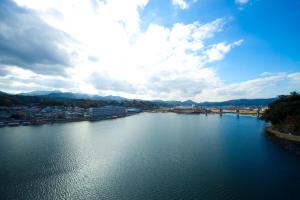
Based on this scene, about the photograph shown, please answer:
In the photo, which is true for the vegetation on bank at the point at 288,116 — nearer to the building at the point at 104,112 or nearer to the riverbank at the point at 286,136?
the riverbank at the point at 286,136

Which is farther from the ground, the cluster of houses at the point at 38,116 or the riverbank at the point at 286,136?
the cluster of houses at the point at 38,116

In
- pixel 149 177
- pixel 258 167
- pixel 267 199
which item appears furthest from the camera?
pixel 258 167

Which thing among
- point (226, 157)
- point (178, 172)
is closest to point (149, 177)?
point (178, 172)

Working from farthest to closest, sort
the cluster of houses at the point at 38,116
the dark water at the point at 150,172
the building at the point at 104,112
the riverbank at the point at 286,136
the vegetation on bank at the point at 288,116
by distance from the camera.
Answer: the building at the point at 104,112 < the cluster of houses at the point at 38,116 < the vegetation on bank at the point at 288,116 < the riverbank at the point at 286,136 < the dark water at the point at 150,172

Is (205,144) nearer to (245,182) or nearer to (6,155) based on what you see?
(245,182)

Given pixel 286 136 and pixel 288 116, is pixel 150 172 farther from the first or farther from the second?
pixel 288 116

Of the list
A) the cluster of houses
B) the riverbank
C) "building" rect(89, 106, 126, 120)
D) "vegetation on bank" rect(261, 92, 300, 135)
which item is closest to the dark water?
the riverbank

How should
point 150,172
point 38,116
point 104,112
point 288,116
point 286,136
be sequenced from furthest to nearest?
point 104,112 → point 38,116 → point 288,116 → point 286,136 → point 150,172

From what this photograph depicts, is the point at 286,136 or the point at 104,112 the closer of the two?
the point at 286,136

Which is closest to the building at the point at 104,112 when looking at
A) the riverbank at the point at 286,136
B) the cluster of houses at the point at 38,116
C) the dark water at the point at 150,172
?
the cluster of houses at the point at 38,116

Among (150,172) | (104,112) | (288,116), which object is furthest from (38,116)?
(288,116)

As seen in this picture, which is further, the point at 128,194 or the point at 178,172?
the point at 178,172
